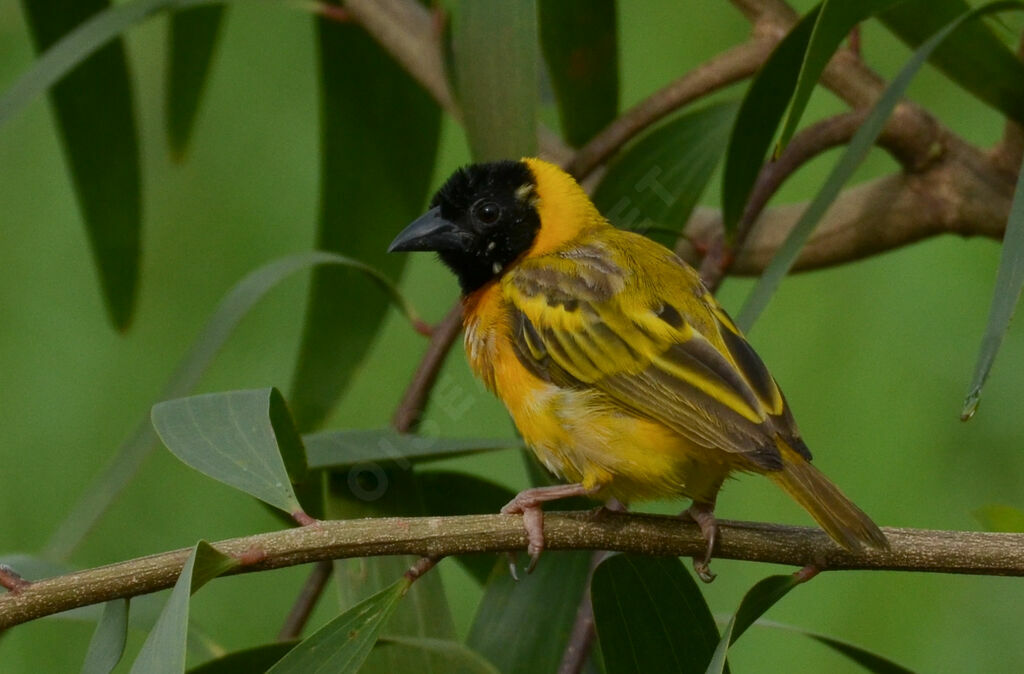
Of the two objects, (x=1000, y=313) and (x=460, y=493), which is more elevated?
(x=1000, y=313)

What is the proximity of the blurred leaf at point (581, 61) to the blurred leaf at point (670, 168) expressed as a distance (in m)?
0.20

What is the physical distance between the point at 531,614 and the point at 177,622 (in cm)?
79

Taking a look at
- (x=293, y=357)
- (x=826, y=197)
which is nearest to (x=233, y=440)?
(x=826, y=197)

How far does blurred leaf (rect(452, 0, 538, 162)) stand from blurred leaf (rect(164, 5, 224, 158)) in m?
1.07

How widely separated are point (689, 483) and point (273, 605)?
2.57m

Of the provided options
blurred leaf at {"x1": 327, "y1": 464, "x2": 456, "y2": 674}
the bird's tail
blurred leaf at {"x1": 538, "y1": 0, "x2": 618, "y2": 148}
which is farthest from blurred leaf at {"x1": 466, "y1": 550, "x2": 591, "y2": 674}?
blurred leaf at {"x1": 538, "y1": 0, "x2": 618, "y2": 148}

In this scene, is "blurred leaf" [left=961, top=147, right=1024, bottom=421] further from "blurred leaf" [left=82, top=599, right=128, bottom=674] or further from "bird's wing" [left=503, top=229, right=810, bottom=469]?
"blurred leaf" [left=82, top=599, right=128, bottom=674]

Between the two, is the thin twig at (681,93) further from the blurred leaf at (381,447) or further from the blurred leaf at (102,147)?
the blurred leaf at (102,147)

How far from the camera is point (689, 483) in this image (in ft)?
5.73

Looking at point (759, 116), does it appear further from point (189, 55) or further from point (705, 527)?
point (189, 55)

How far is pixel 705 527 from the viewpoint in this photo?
60.2 inches

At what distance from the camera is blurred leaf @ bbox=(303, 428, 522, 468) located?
1.73 m

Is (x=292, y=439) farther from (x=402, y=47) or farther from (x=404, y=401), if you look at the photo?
(x=402, y=47)

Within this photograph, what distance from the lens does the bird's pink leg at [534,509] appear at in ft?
4.76
